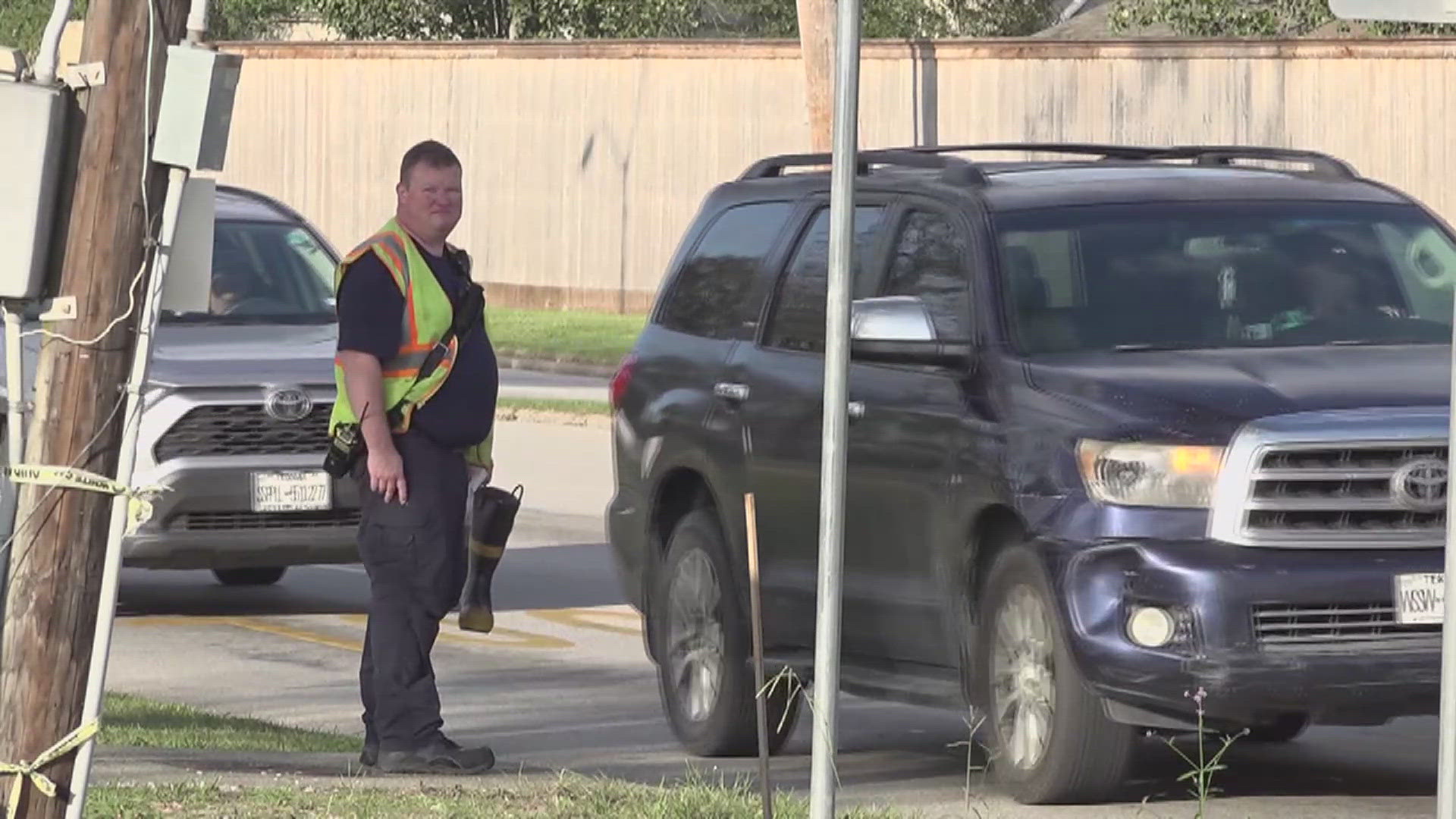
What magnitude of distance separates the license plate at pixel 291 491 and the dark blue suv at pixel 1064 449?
9.02 ft

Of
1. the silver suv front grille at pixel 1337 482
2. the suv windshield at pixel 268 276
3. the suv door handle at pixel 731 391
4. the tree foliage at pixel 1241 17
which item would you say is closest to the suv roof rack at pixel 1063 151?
the suv door handle at pixel 731 391

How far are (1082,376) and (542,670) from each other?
428 centimetres

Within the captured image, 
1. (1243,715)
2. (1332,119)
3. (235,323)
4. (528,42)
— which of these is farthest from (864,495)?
(528,42)

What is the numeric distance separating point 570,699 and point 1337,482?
4124 millimetres

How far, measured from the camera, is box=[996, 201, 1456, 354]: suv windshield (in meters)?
9.87

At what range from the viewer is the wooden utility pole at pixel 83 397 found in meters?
6.94

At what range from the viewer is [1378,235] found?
34.3 feet

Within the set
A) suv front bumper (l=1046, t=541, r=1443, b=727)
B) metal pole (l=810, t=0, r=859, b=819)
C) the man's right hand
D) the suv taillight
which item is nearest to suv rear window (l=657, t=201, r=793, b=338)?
the suv taillight

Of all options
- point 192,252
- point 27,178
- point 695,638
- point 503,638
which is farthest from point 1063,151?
point 27,178

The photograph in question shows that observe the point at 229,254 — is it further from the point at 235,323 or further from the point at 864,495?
the point at 864,495

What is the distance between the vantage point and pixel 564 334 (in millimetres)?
33625

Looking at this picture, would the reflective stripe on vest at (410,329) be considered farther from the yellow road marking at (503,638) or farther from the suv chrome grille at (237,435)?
the suv chrome grille at (237,435)

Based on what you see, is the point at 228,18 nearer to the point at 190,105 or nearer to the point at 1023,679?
the point at 1023,679

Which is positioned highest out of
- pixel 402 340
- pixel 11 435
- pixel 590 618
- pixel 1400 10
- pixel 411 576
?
pixel 1400 10
